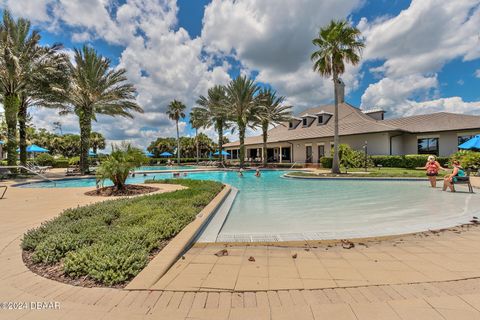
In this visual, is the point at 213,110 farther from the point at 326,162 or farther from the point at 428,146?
the point at 428,146

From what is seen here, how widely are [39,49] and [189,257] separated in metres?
22.6

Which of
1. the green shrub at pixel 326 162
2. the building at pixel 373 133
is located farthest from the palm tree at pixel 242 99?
the green shrub at pixel 326 162

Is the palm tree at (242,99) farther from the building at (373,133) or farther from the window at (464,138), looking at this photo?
the window at (464,138)

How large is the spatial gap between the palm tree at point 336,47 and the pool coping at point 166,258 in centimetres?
1698

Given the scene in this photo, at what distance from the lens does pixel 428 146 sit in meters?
24.3

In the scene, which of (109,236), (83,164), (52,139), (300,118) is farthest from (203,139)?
(109,236)

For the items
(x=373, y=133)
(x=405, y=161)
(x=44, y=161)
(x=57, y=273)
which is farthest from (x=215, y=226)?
(x=44, y=161)

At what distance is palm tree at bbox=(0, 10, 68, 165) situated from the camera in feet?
54.5

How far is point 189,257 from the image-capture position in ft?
12.3

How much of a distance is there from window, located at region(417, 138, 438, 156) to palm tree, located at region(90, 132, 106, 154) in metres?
60.0

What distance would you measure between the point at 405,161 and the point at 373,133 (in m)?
3.92

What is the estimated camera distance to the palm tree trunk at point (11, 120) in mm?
17156

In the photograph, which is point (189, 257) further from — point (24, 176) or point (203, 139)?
point (203, 139)

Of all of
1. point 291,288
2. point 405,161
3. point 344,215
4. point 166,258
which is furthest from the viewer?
point 405,161
